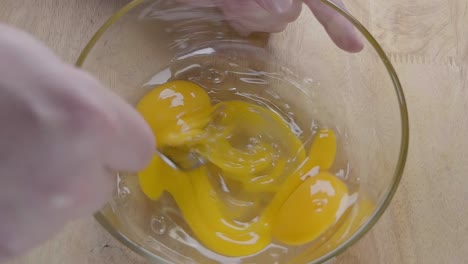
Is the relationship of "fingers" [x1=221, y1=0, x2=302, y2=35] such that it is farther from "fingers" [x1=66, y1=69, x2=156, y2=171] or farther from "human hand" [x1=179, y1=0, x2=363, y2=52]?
"fingers" [x1=66, y1=69, x2=156, y2=171]

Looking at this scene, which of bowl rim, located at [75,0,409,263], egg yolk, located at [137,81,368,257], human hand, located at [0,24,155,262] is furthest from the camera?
egg yolk, located at [137,81,368,257]

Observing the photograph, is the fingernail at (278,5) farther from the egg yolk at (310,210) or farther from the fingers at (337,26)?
the egg yolk at (310,210)

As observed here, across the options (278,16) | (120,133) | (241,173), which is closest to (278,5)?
(278,16)

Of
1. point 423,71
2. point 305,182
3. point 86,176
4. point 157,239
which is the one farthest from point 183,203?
point 423,71

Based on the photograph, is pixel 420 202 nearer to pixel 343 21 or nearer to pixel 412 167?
pixel 412 167

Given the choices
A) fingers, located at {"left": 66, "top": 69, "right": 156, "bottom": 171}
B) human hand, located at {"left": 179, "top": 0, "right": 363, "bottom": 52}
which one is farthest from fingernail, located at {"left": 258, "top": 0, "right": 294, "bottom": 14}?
fingers, located at {"left": 66, "top": 69, "right": 156, "bottom": 171}

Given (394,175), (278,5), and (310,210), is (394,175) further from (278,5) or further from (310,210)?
(278,5)

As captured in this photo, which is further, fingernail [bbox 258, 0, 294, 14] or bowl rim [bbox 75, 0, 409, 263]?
fingernail [bbox 258, 0, 294, 14]
